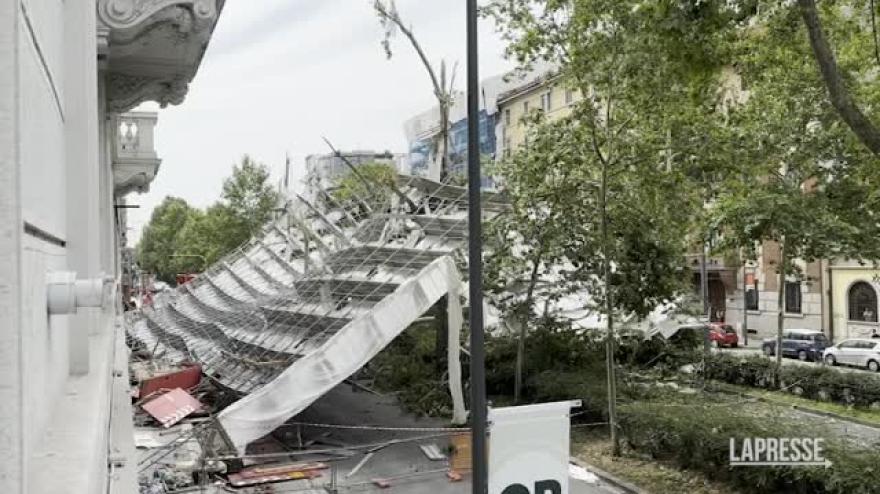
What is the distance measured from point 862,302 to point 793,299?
3.58 m

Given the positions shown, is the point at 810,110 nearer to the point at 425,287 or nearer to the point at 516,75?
the point at 516,75

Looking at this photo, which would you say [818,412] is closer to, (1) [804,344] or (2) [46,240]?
(1) [804,344]

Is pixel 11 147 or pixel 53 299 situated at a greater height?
pixel 11 147

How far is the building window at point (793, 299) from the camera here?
118 feet

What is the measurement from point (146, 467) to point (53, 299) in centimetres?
1241

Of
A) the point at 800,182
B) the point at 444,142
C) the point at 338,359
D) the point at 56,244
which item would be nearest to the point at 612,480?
the point at 338,359

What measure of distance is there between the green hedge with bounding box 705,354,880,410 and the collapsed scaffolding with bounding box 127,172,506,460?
28.7 ft

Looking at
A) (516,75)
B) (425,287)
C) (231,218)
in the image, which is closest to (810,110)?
(516,75)

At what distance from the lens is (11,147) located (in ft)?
3.60

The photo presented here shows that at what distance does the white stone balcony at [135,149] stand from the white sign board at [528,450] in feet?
24.7

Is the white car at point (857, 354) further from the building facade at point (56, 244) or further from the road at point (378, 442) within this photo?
the building facade at point (56, 244)

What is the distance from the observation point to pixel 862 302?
108ft

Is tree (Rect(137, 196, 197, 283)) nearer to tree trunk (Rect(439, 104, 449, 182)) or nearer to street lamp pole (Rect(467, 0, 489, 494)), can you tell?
tree trunk (Rect(439, 104, 449, 182))

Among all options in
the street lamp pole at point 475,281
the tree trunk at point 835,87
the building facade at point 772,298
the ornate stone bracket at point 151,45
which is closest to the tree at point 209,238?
the building facade at point 772,298
